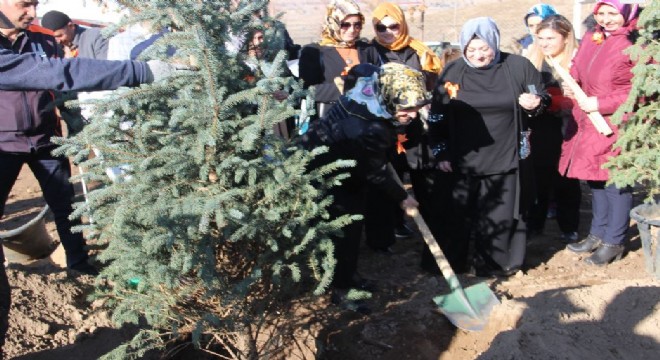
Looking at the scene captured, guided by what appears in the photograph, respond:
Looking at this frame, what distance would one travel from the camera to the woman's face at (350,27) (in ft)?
15.0

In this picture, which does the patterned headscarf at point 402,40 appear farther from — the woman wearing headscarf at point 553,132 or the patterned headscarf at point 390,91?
the patterned headscarf at point 390,91

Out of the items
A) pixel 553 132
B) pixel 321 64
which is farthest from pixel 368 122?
pixel 553 132

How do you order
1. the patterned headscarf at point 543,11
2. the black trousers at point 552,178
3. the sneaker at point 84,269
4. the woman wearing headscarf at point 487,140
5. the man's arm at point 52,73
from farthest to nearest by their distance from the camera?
the patterned headscarf at point 543,11 < the black trousers at point 552,178 < the sneaker at point 84,269 < the woman wearing headscarf at point 487,140 < the man's arm at point 52,73

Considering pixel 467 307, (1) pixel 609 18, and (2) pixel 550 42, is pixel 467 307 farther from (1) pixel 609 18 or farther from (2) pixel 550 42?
(2) pixel 550 42

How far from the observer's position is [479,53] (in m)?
3.92

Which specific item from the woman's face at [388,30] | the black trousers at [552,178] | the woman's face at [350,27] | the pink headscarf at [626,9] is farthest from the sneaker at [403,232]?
the pink headscarf at [626,9]

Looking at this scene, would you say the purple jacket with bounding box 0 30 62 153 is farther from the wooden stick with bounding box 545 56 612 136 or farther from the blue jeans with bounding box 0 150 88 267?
the wooden stick with bounding box 545 56 612 136

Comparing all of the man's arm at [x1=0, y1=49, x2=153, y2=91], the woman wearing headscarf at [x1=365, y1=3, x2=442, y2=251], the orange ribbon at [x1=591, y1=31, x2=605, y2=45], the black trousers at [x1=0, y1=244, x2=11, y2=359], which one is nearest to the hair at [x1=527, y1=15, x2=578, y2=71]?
the orange ribbon at [x1=591, y1=31, x2=605, y2=45]

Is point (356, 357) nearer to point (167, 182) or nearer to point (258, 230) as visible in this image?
point (258, 230)

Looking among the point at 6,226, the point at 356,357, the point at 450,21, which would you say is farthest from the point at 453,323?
the point at 450,21

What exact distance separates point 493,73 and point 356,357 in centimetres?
203

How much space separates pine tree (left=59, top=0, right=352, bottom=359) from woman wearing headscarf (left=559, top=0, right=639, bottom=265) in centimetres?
247

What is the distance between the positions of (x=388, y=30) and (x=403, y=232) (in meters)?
1.79

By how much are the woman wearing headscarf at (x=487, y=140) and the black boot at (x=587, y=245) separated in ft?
2.22
